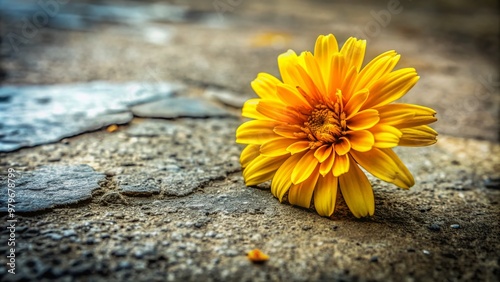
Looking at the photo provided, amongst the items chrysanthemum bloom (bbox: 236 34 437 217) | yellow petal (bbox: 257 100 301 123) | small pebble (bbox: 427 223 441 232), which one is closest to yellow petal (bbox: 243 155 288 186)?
chrysanthemum bloom (bbox: 236 34 437 217)

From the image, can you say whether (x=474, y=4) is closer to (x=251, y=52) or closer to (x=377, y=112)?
(x=251, y=52)

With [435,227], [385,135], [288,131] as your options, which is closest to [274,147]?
[288,131]

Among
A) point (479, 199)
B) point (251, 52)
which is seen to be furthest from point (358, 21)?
point (479, 199)

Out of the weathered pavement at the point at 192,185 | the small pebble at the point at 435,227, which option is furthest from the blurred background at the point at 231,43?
the small pebble at the point at 435,227

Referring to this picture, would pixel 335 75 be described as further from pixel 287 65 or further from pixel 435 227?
pixel 435 227

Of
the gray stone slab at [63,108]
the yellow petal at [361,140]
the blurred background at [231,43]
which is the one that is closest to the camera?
the yellow petal at [361,140]

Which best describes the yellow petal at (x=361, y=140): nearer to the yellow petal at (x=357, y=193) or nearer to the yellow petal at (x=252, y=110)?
the yellow petal at (x=357, y=193)
